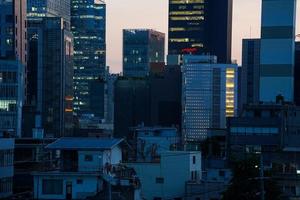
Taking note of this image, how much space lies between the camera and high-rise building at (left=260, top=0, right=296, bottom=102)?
123 meters

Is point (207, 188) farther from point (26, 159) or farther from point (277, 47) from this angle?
point (277, 47)

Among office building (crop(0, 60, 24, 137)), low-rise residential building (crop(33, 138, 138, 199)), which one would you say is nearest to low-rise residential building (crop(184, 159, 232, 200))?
low-rise residential building (crop(33, 138, 138, 199))

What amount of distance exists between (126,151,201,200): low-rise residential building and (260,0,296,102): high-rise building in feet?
223

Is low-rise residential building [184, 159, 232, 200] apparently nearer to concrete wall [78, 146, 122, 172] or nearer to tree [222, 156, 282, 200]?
concrete wall [78, 146, 122, 172]

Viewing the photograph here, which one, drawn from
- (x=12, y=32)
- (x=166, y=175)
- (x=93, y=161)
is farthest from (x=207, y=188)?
(x=12, y=32)

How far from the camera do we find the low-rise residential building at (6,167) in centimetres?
5169

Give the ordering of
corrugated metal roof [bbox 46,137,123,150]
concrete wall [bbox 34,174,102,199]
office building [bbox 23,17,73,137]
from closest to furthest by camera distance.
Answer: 1. concrete wall [bbox 34,174,102,199]
2. corrugated metal roof [bbox 46,137,123,150]
3. office building [bbox 23,17,73,137]

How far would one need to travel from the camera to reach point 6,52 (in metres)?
138

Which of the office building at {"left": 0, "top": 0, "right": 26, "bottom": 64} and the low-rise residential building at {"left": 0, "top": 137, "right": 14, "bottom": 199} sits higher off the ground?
the office building at {"left": 0, "top": 0, "right": 26, "bottom": 64}

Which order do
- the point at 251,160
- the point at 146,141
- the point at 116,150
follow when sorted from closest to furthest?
the point at 251,160
the point at 116,150
the point at 146,141

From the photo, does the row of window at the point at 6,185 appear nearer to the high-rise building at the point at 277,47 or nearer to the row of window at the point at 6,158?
the row of window at the point at 6,158

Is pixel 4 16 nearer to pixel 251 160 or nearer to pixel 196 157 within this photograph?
pixel 196 157

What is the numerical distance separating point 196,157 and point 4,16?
89.3 meters

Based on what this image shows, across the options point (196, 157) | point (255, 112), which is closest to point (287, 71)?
point (255, 112)
